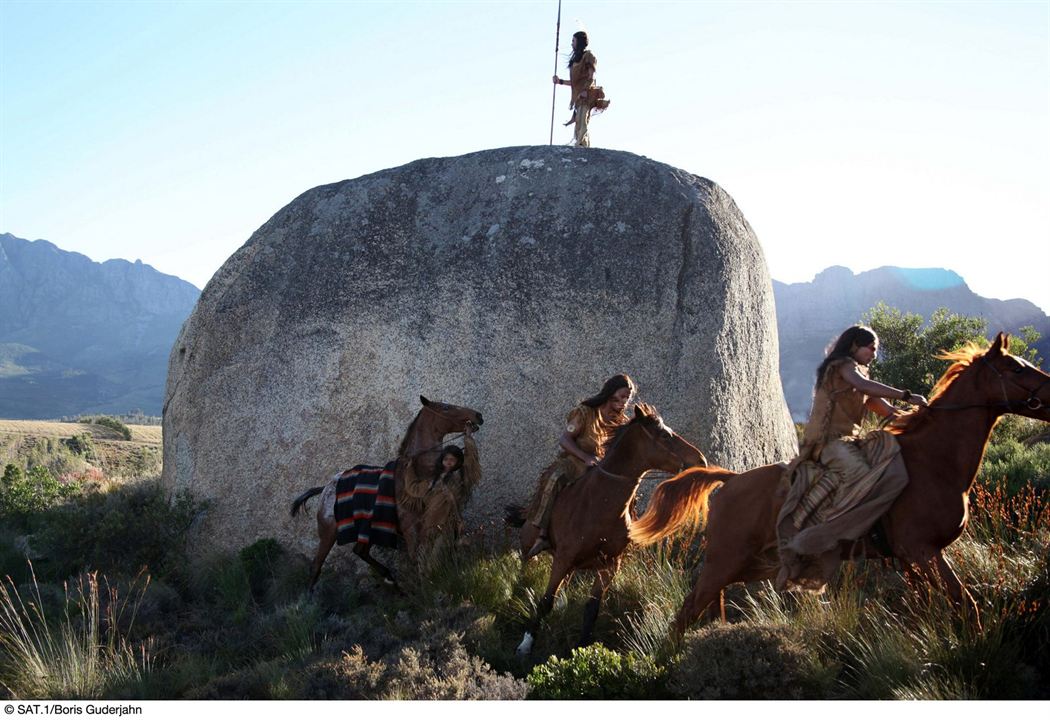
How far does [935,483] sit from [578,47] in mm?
6862

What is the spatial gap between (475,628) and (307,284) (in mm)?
4195

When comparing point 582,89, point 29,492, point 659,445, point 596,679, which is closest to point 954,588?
point 659,445

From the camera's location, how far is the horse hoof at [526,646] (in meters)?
5.84

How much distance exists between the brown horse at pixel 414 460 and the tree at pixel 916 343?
8.77m

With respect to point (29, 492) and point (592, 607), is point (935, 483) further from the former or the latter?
point (29, 492)

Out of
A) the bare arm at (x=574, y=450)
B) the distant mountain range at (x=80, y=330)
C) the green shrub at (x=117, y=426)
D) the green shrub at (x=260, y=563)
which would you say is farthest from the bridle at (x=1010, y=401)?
the distant mountain range at (x=80, y=330)

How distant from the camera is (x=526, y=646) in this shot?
19.2 feet

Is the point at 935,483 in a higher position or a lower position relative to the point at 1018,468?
higher

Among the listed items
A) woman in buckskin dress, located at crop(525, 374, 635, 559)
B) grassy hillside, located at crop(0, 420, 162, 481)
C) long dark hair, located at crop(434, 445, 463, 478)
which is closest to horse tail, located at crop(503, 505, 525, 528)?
woman in buckskin dress, located at crop(525, 374, 635, 559)

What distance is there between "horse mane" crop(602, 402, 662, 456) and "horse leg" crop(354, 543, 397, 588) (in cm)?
223

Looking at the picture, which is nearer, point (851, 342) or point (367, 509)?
point (851, 342)

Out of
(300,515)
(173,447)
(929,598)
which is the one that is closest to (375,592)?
(300,515)

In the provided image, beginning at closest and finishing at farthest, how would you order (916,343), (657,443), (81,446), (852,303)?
(657,443) → (916,343) → (81,446) → (852,303)

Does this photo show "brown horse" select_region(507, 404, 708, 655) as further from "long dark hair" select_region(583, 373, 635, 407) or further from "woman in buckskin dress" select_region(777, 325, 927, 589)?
"woman in buckskin dress" select_region(777, 325, 927, 589)
